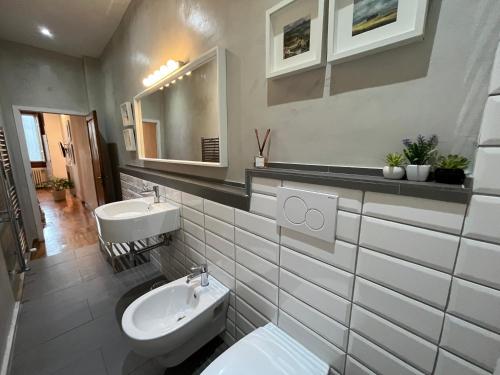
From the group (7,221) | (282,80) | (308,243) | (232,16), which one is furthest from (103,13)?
(308,243)

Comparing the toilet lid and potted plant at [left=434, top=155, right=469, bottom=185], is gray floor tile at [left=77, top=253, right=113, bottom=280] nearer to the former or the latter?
the toilet lid

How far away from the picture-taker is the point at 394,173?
1.98ft

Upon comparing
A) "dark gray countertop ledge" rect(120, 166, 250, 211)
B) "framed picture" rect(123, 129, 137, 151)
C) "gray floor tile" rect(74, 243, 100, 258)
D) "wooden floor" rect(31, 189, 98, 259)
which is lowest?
"wooden floor" rect(31, 189, 98, 259)

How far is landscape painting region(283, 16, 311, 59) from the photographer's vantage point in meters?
0.77

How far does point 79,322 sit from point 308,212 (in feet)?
6.25

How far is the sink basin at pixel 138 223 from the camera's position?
1390 millimetres

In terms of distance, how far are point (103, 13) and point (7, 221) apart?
2.15m

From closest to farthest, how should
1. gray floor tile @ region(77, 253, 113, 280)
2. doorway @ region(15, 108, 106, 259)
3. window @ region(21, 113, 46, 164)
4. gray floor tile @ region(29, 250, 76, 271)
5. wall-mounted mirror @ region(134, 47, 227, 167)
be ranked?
wall-mounted mirror @ region(134, 47, 227, 167) → gray floor tile @ region(77, 253, 113, 280) → gray floor tile @ region(29, 250, 76, 271) → doorway @ region(15, 108, 106, 259) → window @ region(21, 113, 46, 164)

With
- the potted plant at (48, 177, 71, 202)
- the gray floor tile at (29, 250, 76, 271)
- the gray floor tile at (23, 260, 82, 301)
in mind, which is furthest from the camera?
the potted plant at (48, 177, 71, 202)

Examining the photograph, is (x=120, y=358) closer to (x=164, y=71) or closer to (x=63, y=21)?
(x=164, y=71)

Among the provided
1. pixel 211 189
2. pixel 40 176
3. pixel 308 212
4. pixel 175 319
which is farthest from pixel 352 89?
pixel 40 176

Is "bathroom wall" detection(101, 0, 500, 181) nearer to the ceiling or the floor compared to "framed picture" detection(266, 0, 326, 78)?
nearer to the floor

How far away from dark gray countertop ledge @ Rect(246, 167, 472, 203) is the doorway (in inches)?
116

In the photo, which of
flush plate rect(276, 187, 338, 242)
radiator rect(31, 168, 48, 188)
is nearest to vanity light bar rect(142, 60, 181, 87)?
flush plate rect(276, 187, 338, 242)
